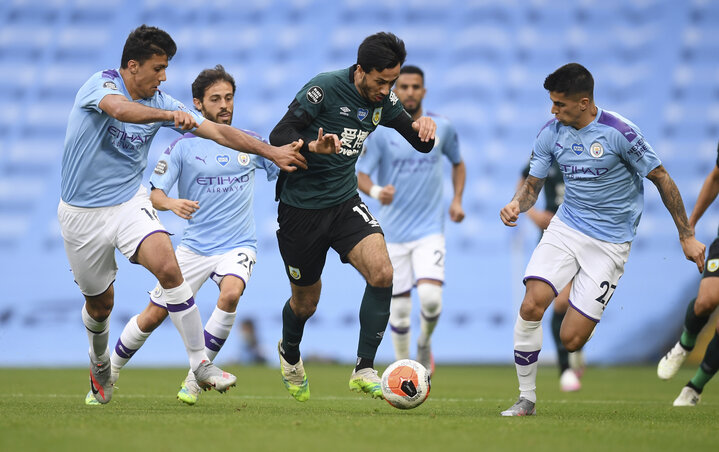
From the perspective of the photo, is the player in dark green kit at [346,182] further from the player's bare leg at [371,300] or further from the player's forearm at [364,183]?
the player's forearm at [364,183]

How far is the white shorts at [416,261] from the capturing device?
10258 mm

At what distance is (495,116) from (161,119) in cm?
1064

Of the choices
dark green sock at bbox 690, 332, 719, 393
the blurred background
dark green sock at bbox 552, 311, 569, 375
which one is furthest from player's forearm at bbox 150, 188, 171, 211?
the blurred background

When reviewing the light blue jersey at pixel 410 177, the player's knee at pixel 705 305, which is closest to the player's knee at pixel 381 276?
the player's knee at pixel 705 305

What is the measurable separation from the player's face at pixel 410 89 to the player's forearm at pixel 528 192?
335 centimetres

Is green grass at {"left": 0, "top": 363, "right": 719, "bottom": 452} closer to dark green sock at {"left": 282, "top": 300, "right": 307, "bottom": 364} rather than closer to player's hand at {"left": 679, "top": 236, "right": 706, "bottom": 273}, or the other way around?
dark green sock at {"left": 282, "top": 300, "right": 307, "bottom": 364}

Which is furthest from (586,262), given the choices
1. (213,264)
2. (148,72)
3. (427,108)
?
(427,108)

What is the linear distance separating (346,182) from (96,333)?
2236mm

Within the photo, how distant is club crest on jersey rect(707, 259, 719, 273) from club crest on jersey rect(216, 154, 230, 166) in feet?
14.0

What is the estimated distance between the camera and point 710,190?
8.41 meters

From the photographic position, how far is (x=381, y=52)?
6508 mm

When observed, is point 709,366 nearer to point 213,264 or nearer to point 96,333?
point 213,264

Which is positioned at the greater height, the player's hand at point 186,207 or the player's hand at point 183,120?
the player's hand at point 183,120

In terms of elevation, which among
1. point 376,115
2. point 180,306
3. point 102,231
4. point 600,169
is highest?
point 376,115
